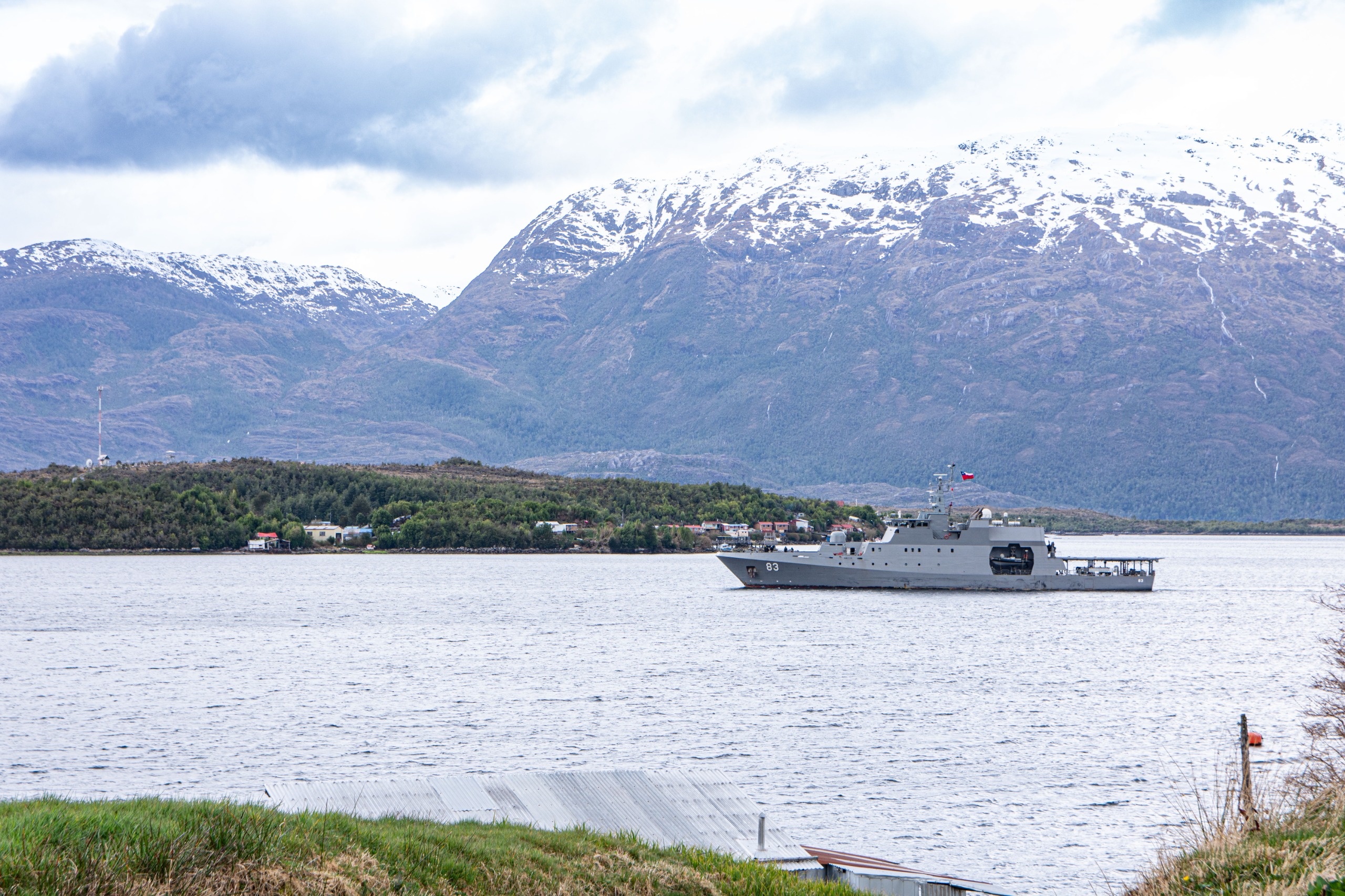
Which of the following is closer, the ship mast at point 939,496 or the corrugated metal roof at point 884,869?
the corrugated metal roof at point 884,869

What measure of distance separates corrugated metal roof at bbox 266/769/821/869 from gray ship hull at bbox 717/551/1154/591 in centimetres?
8144

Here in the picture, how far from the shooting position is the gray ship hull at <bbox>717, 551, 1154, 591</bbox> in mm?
102562

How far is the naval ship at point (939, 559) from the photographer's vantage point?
334 feet

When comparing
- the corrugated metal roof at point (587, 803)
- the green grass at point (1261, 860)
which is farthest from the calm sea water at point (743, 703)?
the green grass at point (1261, 860)

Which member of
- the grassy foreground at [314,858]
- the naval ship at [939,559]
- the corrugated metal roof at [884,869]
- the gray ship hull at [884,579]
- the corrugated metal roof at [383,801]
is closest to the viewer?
the grassy foreground at [314,858]

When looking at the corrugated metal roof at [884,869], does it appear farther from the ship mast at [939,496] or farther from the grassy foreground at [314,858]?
the ship mast at [939,496]

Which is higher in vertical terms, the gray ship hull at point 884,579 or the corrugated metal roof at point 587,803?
the corrugated metal roof at point 587,803

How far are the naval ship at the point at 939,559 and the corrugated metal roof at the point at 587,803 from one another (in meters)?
76.5

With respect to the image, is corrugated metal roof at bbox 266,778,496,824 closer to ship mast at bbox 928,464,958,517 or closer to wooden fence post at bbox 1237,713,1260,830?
wooden fence post at bbox 1237,713,1260,830

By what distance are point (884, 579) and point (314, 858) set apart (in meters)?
91.2

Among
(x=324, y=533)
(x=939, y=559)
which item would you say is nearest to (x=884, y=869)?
(x=939, y=559)

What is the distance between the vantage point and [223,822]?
1481cm

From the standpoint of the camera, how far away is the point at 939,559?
102 m

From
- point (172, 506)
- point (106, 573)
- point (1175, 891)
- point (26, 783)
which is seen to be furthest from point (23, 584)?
point (1175, 891)
